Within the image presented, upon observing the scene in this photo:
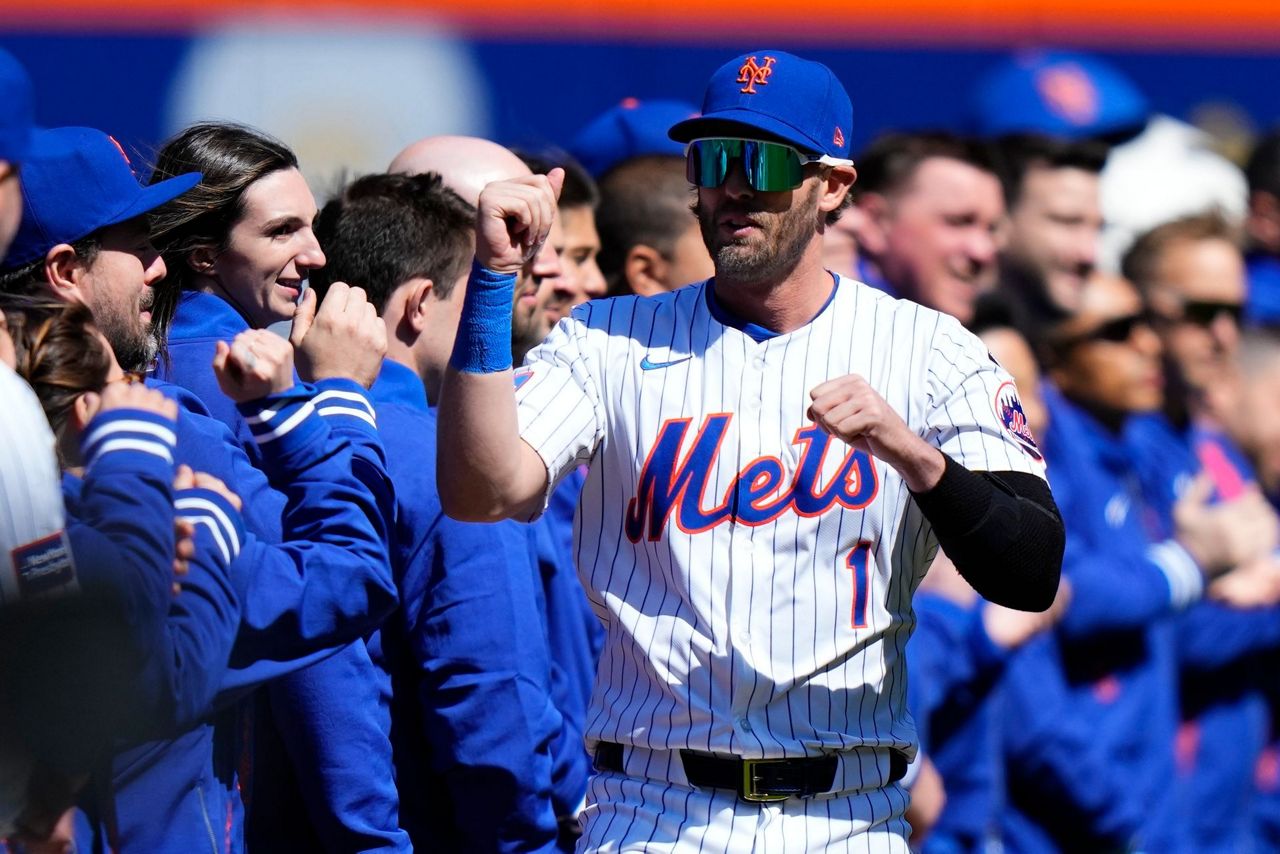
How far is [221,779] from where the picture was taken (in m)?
2.41

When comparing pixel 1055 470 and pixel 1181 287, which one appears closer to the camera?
pixel 1055 470

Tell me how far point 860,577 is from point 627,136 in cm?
247

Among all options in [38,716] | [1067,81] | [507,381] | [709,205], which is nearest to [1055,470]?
[1067,81]

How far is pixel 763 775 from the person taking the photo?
270 centimetres

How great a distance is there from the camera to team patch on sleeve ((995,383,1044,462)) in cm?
276

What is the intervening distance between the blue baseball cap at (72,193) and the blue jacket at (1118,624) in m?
3.13

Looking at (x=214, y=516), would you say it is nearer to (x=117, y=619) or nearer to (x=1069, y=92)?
(x=117, y=619)

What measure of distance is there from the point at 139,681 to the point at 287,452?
1.38ft

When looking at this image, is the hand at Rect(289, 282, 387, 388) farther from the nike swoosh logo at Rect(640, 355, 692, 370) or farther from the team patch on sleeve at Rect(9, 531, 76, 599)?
the team patch on sleeve at Rect(9, 531, 76, 599)

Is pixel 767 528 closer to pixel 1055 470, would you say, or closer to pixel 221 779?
pixel 221 779

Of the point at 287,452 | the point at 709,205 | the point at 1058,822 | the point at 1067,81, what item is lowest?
the point at 1058,822

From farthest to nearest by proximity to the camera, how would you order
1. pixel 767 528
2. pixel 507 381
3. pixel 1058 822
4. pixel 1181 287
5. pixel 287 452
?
1. pixel 1181 287
2. pixel 1058 822
3. pixel 767 528
4. pixel 507 381
5. pixel 287 452

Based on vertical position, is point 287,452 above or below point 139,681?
above

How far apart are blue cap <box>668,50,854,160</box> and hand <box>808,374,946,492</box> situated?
482mm
